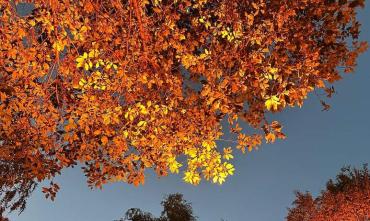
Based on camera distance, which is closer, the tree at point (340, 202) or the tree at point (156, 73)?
the tree at point (156, 73)

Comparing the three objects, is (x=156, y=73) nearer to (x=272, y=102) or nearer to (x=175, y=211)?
(x=272, y=102)

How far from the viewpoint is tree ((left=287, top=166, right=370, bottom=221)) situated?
146 feet

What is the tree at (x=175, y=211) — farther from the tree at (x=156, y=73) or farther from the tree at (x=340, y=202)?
the tree at (x=156, y=73)

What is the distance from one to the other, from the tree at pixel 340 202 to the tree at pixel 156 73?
126 feet

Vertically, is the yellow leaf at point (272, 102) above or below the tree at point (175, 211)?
below

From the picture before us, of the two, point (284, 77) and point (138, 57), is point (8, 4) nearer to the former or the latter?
point (138, 57)

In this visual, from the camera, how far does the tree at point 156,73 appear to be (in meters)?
8.52

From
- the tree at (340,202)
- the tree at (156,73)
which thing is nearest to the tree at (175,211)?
the tree at (340,202)

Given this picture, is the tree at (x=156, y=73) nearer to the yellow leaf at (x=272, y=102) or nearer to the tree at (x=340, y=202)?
the yellow leaf at (x=272, y=102)

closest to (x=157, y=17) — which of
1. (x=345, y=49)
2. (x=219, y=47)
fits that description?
(x=219, y=47)

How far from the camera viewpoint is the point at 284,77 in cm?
841

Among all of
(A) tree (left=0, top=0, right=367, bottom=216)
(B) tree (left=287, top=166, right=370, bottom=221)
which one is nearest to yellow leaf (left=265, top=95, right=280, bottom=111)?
(A) tree (left=0, top=0, right=367, bottom=216)

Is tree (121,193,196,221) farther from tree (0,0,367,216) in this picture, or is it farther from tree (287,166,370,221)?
tree (0,0,367,216)

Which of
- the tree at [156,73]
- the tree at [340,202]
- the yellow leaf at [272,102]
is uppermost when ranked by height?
the tree at [340,202]
